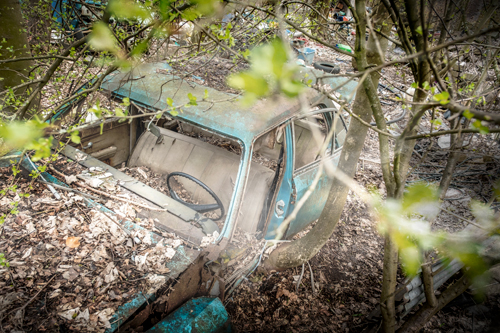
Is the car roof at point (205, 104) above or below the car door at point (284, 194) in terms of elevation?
above

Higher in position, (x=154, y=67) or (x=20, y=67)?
(x=154, y=67)

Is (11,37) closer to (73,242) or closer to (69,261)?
(73,242)

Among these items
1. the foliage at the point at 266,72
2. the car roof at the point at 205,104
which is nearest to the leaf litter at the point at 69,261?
the car roof at the point at 205,104

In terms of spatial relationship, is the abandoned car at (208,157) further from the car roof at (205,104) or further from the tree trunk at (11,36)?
the tree trunk at (11,36)

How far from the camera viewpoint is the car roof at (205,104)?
2.40 metres

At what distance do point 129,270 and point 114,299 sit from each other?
215mm

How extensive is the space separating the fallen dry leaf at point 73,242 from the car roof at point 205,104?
126 centimetres

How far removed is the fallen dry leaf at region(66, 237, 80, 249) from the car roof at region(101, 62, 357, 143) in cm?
126

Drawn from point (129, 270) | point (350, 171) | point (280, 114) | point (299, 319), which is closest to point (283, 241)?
point (299, 319)

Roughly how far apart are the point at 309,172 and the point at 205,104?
132cm

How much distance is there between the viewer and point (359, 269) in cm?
337

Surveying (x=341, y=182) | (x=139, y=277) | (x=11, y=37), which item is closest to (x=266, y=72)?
(x=139, y=277)

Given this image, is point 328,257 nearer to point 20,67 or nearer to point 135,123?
point 135,123

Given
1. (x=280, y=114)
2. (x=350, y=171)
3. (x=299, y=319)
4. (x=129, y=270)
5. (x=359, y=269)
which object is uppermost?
(x=280, y=114)
